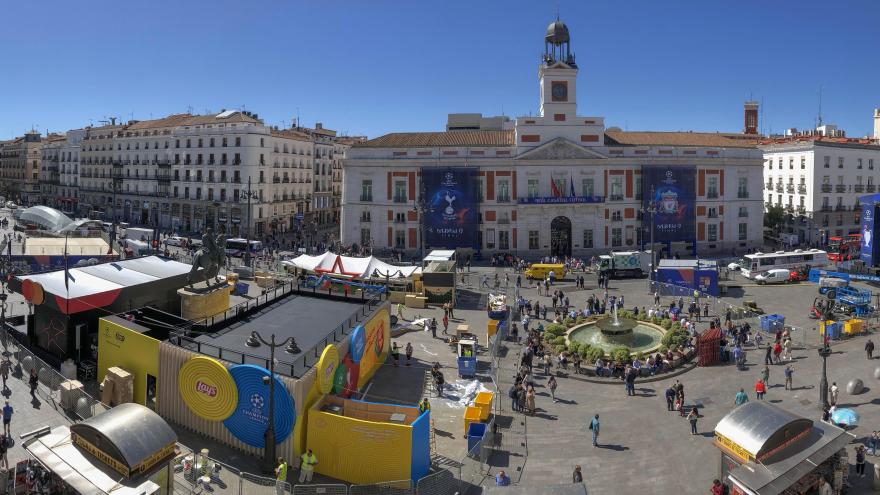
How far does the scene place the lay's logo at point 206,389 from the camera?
18.3 meters

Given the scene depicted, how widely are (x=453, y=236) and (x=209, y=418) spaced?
38.3 m

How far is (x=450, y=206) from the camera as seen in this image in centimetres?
5581

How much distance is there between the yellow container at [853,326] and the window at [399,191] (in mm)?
36000

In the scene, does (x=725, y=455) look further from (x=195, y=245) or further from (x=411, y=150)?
(x=195, y=245)

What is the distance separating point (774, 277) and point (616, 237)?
49.0 feet

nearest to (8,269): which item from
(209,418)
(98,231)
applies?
(98,231)

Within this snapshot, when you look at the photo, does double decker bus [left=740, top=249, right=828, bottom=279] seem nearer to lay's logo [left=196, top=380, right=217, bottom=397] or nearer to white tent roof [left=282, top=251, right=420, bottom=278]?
white tent roof [left=282, top=251, right=420, bottom=278]

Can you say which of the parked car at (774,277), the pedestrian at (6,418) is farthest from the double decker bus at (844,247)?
the pedestrian at (6,418)

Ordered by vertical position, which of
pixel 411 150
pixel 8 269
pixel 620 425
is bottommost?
pixel 620 425

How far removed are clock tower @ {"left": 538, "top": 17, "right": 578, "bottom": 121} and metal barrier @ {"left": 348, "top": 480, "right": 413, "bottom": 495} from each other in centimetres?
4547

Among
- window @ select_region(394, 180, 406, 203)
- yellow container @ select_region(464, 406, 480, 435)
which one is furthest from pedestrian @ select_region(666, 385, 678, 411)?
window @ select_region(394, 180, 406, 203)

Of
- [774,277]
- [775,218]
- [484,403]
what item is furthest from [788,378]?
[775,218]

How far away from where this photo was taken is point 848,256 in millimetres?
52969

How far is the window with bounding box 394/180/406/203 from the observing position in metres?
57.1
